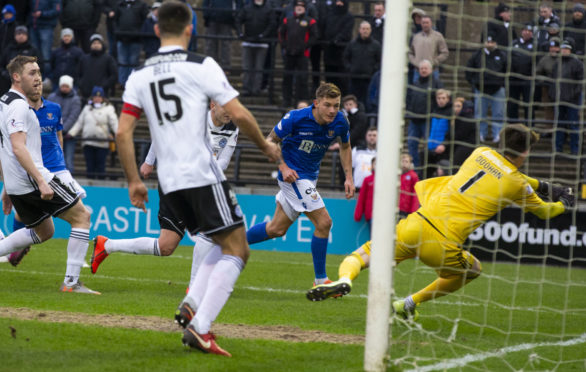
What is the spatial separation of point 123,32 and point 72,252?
10.6 meters

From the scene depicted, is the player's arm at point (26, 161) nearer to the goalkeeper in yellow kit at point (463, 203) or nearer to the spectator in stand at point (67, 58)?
the goalkeeper in yellow kit at point (463, 203)

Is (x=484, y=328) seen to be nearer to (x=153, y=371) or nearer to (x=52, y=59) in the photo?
(x=153, y=371)

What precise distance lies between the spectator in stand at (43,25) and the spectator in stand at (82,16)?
27 cm

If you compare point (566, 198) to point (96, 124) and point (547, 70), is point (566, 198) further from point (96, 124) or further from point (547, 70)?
point (96, 124)

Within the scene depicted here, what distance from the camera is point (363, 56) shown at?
17297 mm

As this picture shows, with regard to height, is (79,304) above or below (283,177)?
below

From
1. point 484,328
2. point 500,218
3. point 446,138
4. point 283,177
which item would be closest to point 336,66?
point 446,138

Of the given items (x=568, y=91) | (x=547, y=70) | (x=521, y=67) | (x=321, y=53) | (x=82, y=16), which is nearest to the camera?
(x=568, y=91)

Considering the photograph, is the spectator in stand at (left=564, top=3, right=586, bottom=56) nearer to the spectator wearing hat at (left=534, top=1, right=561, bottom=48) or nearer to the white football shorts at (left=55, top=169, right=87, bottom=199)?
the spectator wearing hat at (left=534, top=1, right=561, bottom=48)

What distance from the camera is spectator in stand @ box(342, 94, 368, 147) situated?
16.0 meters

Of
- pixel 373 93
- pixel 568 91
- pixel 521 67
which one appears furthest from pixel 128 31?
pixel 568 91

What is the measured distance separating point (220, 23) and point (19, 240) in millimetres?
11393

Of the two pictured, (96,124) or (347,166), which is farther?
(96,124)

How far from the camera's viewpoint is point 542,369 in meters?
5.91
